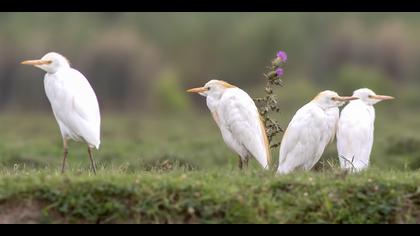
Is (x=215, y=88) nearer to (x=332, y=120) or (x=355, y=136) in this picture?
(x=332, y=120)

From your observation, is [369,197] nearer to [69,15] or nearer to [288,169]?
[288,169]

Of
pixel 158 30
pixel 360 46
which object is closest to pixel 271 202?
pixel 360 46

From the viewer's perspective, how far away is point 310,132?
390 inches

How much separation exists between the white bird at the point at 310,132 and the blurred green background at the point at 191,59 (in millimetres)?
11905

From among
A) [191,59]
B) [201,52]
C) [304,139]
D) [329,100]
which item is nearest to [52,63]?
[304,139]

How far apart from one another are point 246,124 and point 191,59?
61.0 feet

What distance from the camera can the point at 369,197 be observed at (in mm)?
8094

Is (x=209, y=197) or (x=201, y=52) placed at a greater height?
(x=201, y=52)

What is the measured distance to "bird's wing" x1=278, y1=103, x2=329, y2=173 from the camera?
9.91 m

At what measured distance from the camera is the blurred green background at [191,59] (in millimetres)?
25469

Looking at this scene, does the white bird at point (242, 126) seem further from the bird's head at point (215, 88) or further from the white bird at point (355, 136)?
the white bird at point (355, 136)

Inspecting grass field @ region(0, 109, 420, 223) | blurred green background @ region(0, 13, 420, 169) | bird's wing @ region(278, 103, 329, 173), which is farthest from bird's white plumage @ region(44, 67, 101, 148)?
blurred green background @ region(0, 13, 420, 169)

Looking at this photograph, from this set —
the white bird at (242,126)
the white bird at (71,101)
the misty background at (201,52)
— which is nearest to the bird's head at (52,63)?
the white bird at (71,101)

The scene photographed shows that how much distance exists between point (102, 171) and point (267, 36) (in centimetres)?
2011
